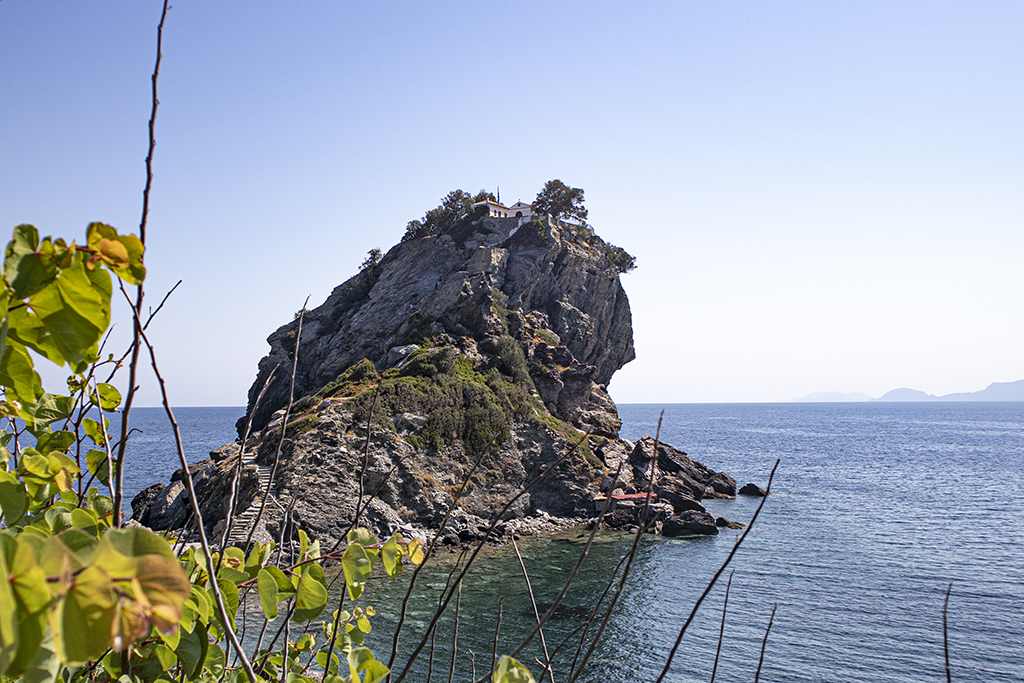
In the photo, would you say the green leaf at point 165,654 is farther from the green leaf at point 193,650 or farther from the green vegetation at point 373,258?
the green vegetation at point 373,258

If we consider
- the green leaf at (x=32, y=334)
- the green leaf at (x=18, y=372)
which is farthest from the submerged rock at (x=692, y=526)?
the green leaf at (x=32, y=334)

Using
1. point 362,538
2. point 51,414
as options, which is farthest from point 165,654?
point 51,414

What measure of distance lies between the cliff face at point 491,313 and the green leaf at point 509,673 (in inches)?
1388

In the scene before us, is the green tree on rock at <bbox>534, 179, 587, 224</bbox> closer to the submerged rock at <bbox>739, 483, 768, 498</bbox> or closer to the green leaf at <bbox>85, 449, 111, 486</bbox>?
the submerged rock at <bbox>739, 483, 768, 498</bbox>

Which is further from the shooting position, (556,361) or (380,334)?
(556,361)

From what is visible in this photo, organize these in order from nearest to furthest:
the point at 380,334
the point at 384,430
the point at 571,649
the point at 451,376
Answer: the point at 571,649, the point at 384,430, the point at 451,376, the point at 380,334

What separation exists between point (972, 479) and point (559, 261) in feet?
133

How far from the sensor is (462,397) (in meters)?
33.7

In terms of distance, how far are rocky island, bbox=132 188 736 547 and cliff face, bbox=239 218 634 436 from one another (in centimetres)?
14

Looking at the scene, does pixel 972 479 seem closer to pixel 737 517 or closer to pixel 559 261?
pixel 737 517

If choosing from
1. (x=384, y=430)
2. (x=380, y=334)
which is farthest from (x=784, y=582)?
(x=380, y=334)

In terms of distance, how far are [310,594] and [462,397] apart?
32260 mm

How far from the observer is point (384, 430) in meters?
29.4

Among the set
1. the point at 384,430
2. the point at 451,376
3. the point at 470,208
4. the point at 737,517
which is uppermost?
the point at 470,208
